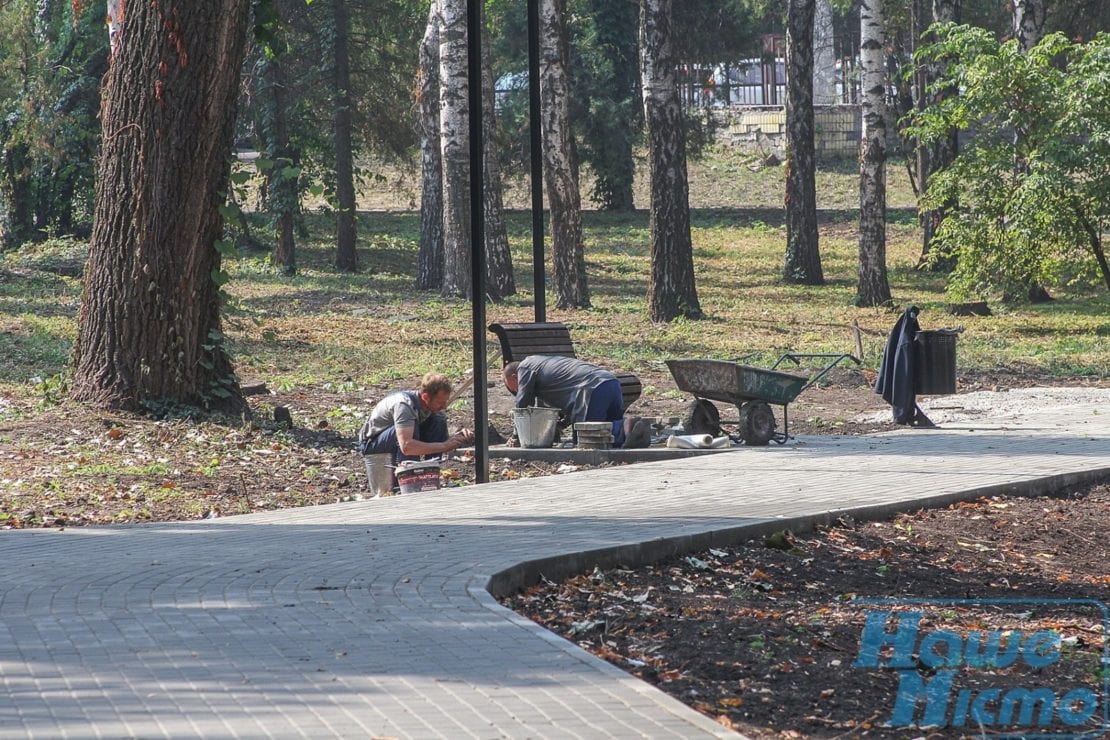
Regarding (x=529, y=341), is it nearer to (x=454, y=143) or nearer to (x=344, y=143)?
(x=454, y=143)

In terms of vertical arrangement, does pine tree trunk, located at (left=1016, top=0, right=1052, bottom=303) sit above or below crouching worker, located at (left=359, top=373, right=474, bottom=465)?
above

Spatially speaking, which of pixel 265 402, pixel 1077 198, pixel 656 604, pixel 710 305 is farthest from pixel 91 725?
pixel 710 305

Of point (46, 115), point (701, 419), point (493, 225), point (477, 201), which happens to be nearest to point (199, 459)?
point (477, 201)

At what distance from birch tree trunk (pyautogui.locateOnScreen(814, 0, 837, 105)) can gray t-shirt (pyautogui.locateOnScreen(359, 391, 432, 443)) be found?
5643cm

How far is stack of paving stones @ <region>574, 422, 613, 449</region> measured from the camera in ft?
42.3

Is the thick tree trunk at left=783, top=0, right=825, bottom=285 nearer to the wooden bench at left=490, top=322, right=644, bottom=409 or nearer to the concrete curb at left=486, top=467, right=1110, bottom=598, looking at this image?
the wooden bench at left=490, top=322, right=644, bottom=409

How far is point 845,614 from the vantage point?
24.2 feet

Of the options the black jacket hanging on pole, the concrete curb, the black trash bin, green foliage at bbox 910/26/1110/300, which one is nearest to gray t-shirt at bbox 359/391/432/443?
the concrete curb

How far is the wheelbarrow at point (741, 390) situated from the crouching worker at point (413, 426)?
2259 mm

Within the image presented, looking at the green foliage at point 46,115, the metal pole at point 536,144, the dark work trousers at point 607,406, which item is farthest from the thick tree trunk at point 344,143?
the dark work trousers at point 607,406

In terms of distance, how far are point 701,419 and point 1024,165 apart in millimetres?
15526

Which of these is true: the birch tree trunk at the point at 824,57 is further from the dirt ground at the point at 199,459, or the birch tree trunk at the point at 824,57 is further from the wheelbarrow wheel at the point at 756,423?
the wheelbarrow wheel at the point at 756,423

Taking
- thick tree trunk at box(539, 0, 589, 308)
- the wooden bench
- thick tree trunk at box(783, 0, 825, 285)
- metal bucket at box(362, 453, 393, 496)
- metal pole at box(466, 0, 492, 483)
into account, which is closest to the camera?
metal pole at box(466, 0, 492, 483)

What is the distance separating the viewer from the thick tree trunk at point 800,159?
116 feet
